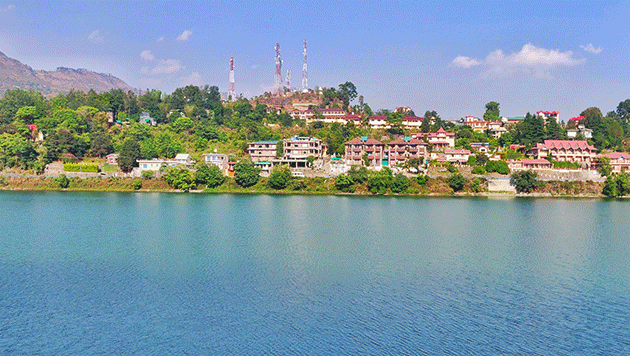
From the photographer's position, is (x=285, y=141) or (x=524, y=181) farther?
(x=285, y=141)

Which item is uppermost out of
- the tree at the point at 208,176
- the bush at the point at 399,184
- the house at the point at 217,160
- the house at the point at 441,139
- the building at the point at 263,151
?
the house at the point at 441,139

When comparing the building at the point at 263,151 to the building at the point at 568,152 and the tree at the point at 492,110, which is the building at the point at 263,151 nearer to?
the building at the point at 568,152

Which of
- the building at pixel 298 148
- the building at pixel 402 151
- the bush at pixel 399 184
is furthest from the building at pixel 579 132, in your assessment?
the building at pixel 298 148

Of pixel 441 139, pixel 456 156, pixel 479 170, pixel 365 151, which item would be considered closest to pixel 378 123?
pixel 441 139

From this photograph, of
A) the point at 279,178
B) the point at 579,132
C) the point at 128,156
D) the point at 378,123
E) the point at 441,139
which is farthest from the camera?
the point at 378,123

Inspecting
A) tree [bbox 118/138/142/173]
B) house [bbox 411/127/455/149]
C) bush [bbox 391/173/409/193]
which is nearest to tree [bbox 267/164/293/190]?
bush [bbox 391/173/409/193]

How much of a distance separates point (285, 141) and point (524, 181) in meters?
20.6

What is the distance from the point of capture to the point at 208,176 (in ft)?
121

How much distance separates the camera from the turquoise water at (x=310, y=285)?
31.0 ft

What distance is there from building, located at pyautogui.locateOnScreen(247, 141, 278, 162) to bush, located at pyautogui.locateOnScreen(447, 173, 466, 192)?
16.1m

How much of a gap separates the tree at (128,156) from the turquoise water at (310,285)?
14.6 m

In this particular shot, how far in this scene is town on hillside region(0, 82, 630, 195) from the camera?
127 feet

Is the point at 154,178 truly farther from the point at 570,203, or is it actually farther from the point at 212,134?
the point at 570,203

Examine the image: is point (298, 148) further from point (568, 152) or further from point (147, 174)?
point (568, 152)
